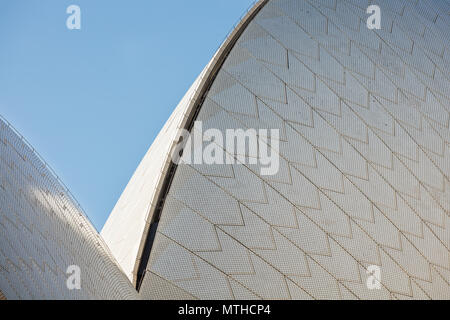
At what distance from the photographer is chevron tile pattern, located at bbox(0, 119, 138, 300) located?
8.65 m

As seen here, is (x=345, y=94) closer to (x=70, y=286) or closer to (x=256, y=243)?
(x=256, y=243)

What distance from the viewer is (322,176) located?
14.1 m

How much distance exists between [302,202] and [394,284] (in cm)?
252

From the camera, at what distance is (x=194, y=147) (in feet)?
45.0
